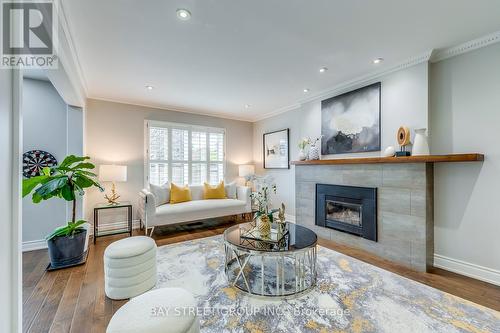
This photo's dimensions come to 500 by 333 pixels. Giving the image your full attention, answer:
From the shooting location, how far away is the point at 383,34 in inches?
91.7

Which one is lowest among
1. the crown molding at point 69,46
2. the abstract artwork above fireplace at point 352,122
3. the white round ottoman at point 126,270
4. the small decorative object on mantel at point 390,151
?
the white round ottoman at point 126,270

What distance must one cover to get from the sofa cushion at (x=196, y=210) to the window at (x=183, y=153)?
90 centimetres

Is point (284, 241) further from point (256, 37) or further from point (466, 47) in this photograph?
point (466, 47)

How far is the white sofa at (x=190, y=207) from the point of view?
152 inches

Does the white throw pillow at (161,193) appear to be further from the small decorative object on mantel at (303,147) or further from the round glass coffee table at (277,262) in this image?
the small decorative object on mantel at (303,147)

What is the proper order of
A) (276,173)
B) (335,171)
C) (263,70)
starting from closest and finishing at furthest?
(263,70) → (335,171) → (276,173)

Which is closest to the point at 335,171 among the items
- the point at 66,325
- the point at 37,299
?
the point at 66,325

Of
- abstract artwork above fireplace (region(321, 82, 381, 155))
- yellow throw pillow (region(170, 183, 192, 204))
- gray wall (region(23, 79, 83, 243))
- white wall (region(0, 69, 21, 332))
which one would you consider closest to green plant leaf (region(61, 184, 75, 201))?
gray wall (region(23, 79, 83, 243))

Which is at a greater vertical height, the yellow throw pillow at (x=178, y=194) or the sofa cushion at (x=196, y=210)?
the yellow throw pillow at (x=178, y=194)

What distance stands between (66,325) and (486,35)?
4.86 m

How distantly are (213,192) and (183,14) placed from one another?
3641mm

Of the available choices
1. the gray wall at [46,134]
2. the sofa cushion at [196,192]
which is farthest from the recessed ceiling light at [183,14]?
the sofa cushion at [196,192]

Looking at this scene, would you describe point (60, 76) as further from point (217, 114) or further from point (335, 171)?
point (335, 171)

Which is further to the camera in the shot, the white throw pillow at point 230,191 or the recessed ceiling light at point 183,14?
the white throw pillow at point 230,191
